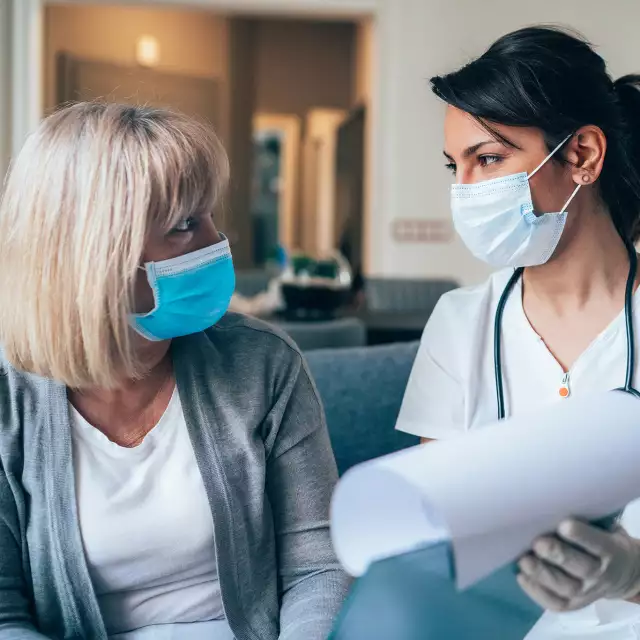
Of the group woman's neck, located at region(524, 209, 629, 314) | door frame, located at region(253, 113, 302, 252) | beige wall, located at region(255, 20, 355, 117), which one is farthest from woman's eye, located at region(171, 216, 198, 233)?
door frame, located at region(253, 113, 302, 252)

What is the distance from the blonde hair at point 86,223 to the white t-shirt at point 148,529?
10cm

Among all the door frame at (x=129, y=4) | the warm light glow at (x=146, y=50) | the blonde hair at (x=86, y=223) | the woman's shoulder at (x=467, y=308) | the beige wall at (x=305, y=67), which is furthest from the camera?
the beige wall at (x=305, y=67)

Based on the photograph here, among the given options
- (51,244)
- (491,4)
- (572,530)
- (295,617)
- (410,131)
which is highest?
(491,4)

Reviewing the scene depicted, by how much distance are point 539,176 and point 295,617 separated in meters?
0.69

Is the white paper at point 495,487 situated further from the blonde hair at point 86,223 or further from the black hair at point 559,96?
the black hair at point 559,96

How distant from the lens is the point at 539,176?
3.91ft

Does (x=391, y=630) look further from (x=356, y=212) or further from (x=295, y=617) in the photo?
(x=356, y=212)

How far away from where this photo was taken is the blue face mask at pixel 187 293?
39.5 inches

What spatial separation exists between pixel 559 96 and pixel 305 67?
6.69 meters

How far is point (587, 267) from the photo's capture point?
1.19m

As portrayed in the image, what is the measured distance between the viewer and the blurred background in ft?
9.17

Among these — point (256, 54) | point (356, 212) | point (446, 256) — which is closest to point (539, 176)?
point (446, 256)

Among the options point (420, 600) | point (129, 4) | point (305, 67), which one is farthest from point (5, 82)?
point (420, 600)

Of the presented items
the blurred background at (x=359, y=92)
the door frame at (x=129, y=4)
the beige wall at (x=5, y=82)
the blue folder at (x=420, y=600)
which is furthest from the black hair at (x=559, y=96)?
the beige wall at (x=5, y=82)
